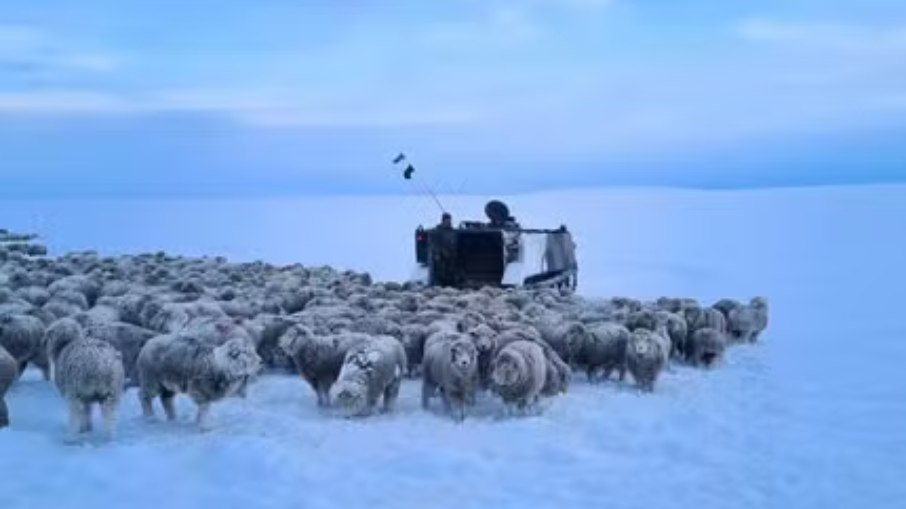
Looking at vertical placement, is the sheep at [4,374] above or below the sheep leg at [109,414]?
above

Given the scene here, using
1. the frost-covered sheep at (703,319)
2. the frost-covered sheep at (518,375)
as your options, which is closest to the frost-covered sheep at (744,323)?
the frost-covered sheep at (703,319)

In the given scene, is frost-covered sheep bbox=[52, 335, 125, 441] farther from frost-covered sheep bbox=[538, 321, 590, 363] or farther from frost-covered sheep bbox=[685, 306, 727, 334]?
frost-covered sheep bbox=[685, 306, 727, 334]

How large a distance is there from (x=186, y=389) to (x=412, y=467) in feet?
8.25

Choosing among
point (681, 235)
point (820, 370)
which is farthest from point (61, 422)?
point (681, 235)

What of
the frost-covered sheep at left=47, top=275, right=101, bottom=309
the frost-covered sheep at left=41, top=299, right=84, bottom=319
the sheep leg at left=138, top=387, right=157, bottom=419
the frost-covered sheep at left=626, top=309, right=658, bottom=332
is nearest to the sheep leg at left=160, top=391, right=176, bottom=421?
the sheep leg at left=138, top=387, right=157, bottom=419

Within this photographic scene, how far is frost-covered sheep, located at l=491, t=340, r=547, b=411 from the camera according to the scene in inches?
432

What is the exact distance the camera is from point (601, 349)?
13.6 m

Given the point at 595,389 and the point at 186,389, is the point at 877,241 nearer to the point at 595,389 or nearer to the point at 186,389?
the point at 595,389

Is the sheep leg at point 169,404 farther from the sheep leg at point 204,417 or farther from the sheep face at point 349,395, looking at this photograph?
the sheep face at point 349,395

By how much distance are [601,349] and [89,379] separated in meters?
6.90

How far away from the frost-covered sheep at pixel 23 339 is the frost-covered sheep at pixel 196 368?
101 inches

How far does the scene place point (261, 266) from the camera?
1100 inches

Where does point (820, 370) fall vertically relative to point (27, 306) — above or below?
below

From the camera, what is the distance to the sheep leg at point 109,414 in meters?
9.61
